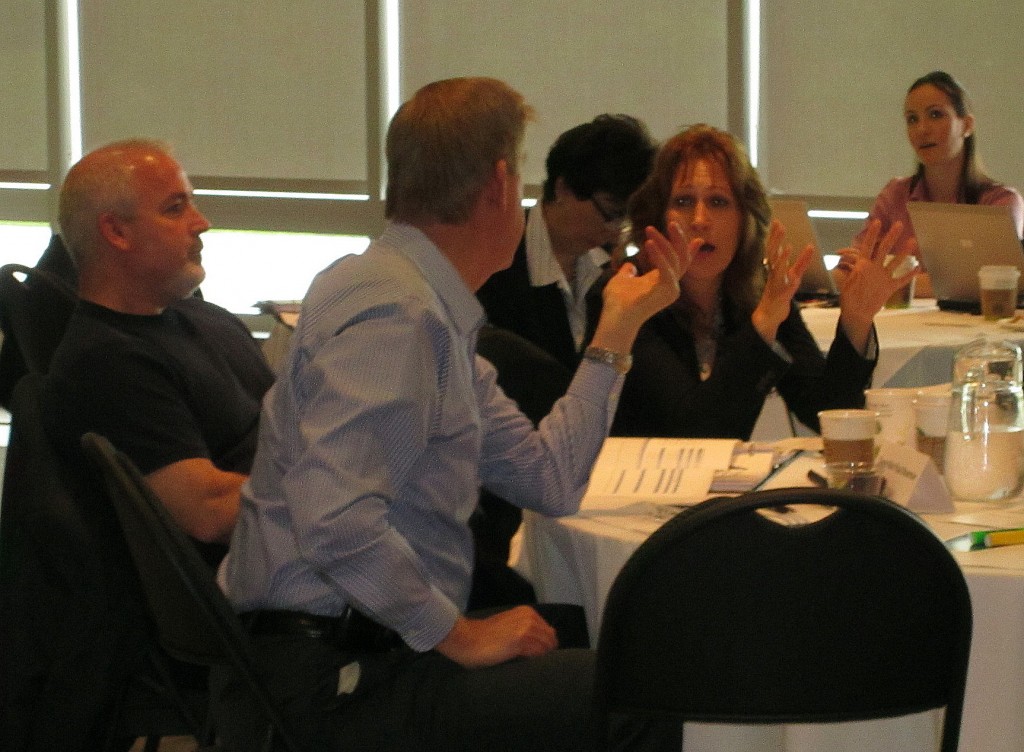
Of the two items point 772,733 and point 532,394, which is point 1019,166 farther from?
point 772,733

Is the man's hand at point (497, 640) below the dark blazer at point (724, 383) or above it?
below

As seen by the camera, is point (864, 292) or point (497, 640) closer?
point (497, 640)

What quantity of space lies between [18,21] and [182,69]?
999 mm

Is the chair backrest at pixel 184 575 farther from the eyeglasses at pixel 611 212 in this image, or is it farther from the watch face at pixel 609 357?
the eyeglasses at pixel 611 212

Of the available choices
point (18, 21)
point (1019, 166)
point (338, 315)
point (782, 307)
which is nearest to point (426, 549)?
point (338, 315)

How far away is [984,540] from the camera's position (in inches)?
68.2

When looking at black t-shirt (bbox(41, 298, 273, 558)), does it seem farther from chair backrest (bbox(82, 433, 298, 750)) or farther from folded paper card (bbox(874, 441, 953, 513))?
folded paper card (bbox(874, 441, 953, 513))

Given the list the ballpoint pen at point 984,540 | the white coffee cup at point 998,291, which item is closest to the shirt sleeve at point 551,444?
the ballpoint pen at point 984,540

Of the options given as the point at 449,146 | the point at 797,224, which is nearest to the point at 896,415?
the point at 449,146

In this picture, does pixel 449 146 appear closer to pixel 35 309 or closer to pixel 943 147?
pixel 35 309

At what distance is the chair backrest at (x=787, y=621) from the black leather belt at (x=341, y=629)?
338mm

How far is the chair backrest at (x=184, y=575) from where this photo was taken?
1.67 metres

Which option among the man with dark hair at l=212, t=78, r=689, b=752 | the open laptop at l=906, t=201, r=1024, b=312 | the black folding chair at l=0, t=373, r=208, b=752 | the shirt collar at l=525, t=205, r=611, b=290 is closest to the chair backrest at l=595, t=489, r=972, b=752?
the man with dark hair at l=212, t=78, r=689, b=752

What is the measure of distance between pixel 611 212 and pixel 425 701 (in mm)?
2181
